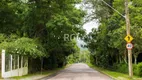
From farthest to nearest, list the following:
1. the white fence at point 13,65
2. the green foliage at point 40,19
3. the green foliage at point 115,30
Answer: the green foliage at point 40,19, the green foliage at point 115,30, the white fence at point 13,65

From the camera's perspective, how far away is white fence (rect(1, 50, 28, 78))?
25.4m

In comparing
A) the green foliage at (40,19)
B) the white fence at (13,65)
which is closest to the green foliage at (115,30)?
the green foliage at (40,19)

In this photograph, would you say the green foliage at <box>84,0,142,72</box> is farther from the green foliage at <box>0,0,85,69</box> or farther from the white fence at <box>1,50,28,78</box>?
the white fence at <box>1,50,28,78</box>

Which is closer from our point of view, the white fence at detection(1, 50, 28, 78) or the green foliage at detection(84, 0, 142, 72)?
the white fence at detection(1, 50, 28, 78)

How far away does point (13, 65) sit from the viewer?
29.0 meters

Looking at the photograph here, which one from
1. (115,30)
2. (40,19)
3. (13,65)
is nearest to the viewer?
(13,65)

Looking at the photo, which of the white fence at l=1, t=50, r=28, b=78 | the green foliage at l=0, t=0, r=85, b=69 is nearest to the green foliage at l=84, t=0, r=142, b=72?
the green foliage at l=0, t=0, r=85, b=69

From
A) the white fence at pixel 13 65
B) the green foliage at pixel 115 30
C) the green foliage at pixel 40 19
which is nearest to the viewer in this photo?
the white fence at pixel 13 65

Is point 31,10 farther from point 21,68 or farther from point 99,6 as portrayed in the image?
point 99,6

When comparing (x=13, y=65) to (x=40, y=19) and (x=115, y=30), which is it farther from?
(x=115, y=30)

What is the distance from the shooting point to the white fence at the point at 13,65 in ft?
83.5

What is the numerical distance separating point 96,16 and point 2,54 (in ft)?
96.2

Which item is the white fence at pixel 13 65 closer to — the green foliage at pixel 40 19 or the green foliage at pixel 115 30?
the green foliage at pixel 40 19

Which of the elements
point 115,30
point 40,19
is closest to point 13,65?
point 40,19
